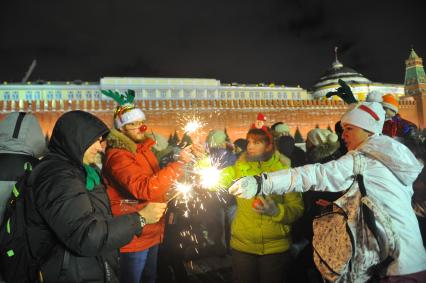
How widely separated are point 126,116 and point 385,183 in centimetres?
205

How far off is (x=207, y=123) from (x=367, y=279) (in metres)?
22.3

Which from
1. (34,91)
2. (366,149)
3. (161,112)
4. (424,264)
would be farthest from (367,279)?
(34,91)

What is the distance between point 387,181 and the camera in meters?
1.76

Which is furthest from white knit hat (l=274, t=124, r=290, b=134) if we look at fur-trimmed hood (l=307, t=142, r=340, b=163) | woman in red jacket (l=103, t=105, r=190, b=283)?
woman in red jacket (l=103, t=105, r=190, b=283)

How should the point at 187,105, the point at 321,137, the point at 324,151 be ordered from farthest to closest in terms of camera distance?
the point at 187,105 → the point at 321,137 → the point at 324,151

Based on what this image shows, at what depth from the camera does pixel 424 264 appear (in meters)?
1.71

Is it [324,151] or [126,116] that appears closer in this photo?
[126,116]

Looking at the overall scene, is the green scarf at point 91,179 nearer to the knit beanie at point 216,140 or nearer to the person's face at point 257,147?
the person's face at point 257,147

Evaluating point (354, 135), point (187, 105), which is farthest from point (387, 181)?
point (187, 105)

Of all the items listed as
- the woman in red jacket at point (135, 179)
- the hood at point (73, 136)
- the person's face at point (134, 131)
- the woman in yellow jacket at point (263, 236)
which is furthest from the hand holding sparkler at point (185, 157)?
the hood at point (73, 136)

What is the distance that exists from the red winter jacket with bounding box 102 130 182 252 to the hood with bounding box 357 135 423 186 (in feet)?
4.41

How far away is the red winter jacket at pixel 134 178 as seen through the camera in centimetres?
236

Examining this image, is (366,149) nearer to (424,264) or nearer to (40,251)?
(424,264)

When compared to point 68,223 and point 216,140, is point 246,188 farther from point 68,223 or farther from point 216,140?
point 216,140
